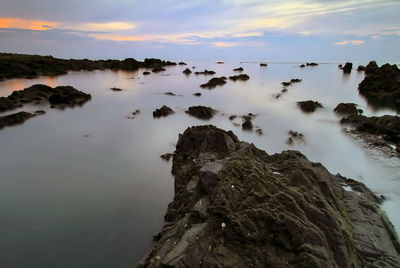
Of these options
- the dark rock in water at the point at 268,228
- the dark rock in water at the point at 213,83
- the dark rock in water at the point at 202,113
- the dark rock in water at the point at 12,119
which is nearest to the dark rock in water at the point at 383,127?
the dark rock in water at the point at 268,228

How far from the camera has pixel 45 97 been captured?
24031 millimetres

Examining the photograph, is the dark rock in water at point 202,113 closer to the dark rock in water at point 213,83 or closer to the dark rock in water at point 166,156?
the dark rock in water at point 166,156

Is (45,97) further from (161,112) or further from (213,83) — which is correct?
(213,83)

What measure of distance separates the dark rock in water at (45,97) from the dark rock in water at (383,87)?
3386 centimetres

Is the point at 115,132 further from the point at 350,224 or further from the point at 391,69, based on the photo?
the point at 391,69

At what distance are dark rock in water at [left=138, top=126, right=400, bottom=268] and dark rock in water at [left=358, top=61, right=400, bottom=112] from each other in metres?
28.4

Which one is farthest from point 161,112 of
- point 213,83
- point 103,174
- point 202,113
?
point 213,83

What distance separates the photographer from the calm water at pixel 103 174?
6035mm

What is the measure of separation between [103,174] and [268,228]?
7989 mm

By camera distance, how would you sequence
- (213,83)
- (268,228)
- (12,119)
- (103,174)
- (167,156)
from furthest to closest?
1. (213,83)
2. (12,119)
3. (167,156)
4. (103,174)
5. (268,228)

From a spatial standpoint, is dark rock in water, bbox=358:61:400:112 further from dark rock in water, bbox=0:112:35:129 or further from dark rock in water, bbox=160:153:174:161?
dark rock in water, bbox=0:112:35:129

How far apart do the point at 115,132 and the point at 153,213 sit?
9754 mm

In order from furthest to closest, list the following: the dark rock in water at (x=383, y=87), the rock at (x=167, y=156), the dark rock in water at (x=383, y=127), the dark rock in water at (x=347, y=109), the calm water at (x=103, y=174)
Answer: the dark rock in water at (x=383, y=87) < the dark rock in water at (x=347, y=109) < the dark rock in water at (x=383, y=127) < the rock at (x=167, y=156) < the calm water at (x=103, y=174)

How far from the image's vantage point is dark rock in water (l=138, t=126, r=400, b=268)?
3.48 m
